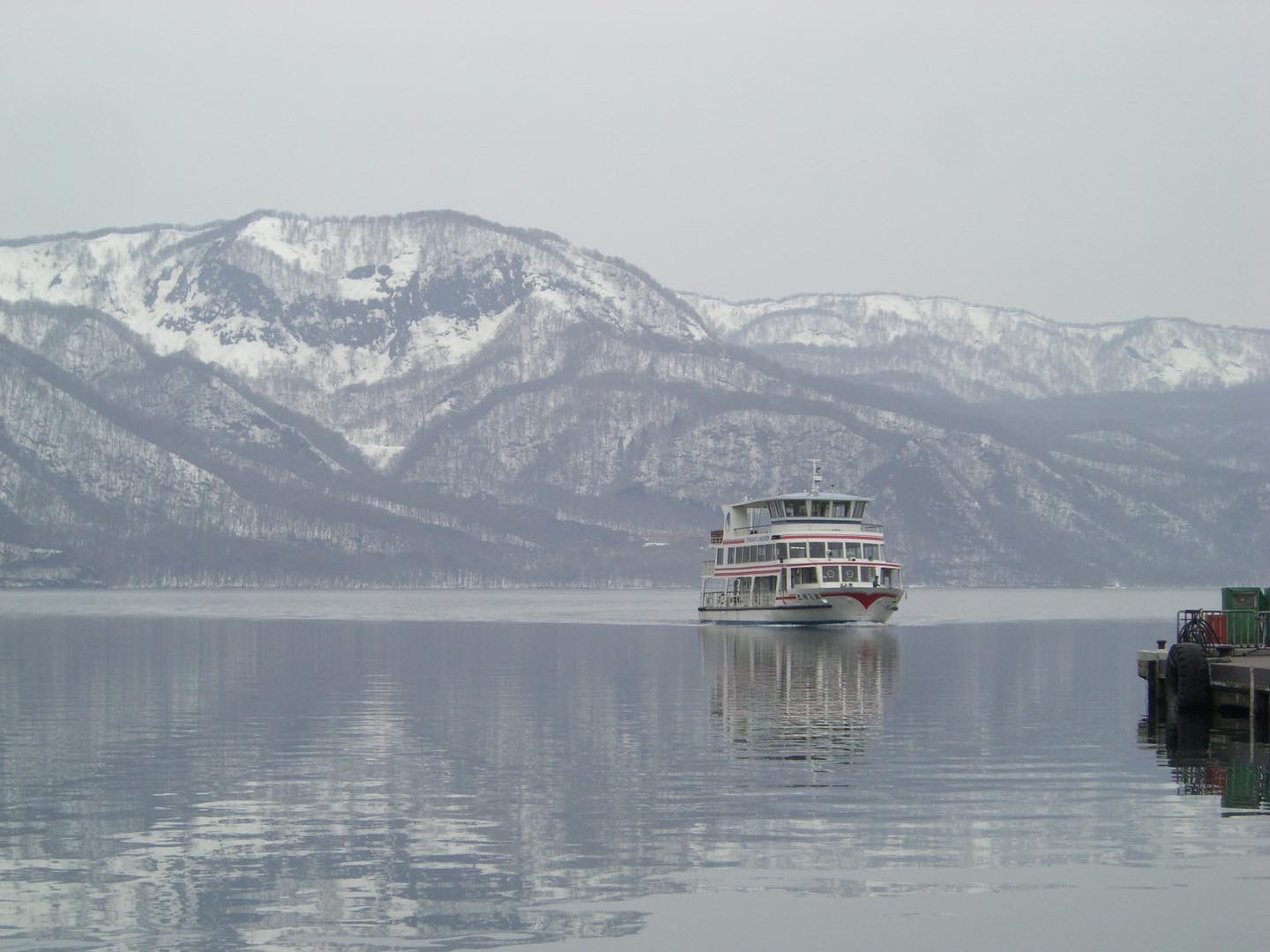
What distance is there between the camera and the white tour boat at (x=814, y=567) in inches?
6019

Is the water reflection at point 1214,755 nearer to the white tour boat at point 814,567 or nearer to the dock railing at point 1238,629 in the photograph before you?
the dock railing at point 1238,629

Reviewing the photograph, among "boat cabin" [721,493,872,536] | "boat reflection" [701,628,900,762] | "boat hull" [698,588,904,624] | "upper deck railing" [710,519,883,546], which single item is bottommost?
"boat reflection" [701,628,900,762]

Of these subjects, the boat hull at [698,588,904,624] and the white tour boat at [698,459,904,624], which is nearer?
the boat hull at [698,588,904,624]

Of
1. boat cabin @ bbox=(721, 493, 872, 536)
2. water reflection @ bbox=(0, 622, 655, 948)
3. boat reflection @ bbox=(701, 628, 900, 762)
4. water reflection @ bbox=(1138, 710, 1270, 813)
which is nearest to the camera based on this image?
water reflection @ bbox=(0, 622, 655, 948)

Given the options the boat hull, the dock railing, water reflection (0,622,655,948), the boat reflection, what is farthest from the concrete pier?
the boat hull

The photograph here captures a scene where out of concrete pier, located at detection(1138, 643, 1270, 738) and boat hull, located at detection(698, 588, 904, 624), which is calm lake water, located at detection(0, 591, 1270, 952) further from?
boat hull, located at detection(698, 588, 904, 624)

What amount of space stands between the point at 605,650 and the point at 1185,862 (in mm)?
86887

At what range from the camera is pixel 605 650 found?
12306 cm

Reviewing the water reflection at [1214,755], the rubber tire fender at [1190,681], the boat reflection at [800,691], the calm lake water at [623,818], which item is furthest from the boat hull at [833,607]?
the rubber tire fender at [1190,681]

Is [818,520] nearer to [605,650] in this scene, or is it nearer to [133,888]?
[605,650]

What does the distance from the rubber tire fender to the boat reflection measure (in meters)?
10.6

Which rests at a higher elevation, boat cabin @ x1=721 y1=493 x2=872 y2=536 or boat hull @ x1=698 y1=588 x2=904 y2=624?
boat cabin @ x1=721 y1=493 x2=872 y2=536

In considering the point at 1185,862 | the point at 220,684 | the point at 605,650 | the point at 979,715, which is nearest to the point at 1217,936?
the point at 1185,862

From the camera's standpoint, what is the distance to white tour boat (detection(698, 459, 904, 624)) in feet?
502
